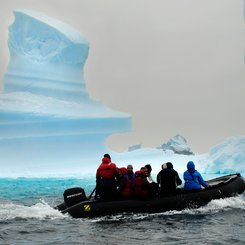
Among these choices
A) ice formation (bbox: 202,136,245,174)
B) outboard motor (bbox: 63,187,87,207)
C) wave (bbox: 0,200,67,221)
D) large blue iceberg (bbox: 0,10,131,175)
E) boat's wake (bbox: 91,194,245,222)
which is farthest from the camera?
large blue iceberg (bbox: 0,10,131,175)

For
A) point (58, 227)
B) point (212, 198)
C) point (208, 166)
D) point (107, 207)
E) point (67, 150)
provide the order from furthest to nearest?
point (67, 150)
point (208, 166)
point (212, 198)
point (107, 207)
point (58, 227)

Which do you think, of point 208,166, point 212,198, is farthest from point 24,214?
point 208,166

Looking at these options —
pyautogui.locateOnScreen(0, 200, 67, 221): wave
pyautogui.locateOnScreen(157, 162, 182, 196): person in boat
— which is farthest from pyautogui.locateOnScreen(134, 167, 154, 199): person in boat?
pyautogui.locateOnScreen(0, 200, 67, 221): wave

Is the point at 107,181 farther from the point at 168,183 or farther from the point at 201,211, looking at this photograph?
the point at 201,211

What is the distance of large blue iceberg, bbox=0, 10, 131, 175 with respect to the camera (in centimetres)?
3159

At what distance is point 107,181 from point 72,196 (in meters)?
0.80

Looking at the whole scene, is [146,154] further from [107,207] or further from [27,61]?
[107,207]

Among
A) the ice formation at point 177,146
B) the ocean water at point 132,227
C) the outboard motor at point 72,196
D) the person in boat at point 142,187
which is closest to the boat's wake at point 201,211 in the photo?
the ocean water at point 132,227

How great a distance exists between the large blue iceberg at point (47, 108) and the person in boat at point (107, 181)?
Result: 21568 millimetres

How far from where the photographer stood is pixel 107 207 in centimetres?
973

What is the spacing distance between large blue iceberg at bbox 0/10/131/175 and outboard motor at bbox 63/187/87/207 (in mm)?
21339

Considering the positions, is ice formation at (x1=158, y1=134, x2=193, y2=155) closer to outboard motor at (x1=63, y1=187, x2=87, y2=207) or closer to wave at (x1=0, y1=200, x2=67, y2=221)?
wave at (x1=0, y1=200, x2=67, y2=221)

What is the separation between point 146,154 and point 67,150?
5.33 metres

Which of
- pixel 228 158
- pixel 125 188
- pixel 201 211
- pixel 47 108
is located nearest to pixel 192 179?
pixel 201 211
